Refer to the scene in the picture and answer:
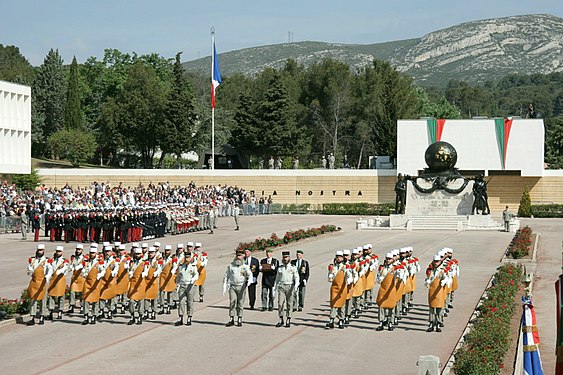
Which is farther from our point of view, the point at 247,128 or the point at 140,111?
the point at 247,128

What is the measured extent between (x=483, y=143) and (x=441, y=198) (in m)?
14.4

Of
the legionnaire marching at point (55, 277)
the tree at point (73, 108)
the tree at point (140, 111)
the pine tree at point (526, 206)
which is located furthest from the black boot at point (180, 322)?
the tree at point (73, 108)

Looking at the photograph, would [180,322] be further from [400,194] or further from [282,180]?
[282,180]

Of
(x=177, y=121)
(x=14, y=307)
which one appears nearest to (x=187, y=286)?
(x=14, y=307)

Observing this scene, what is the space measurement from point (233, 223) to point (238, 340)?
33.4m

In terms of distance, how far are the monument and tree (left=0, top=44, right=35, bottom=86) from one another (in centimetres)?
5189

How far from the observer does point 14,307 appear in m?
18.6

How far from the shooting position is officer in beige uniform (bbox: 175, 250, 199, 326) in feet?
58.7

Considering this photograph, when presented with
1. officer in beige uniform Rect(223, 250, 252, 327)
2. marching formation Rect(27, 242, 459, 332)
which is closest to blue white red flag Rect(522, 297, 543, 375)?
marching formation Rect(27, 242, 459, 332)

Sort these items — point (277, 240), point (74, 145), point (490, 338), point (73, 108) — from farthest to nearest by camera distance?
point (73, 108) < point (74, 145) < point (277, 240) < point (490, 338)

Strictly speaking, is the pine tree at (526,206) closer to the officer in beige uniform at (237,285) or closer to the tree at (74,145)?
the tree at (74,145)

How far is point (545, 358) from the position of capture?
A: 49.1 feet

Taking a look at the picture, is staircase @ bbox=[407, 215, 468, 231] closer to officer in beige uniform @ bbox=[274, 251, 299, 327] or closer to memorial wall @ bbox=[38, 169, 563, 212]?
memorial wall @ bbox=[38, 169, 563, 212]

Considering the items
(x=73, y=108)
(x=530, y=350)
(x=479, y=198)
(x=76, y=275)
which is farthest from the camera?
(x=73, y=108)
